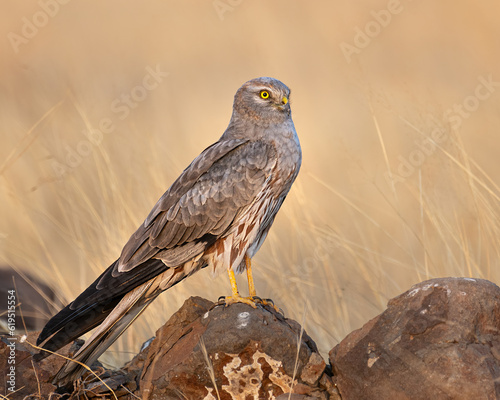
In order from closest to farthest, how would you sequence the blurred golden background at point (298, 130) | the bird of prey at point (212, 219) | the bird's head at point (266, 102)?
the bird of prey at point (212, 219) → the bird's head at point (266, 102) → the blurred golden background at point (298, 130)

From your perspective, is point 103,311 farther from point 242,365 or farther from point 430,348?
point 430,348

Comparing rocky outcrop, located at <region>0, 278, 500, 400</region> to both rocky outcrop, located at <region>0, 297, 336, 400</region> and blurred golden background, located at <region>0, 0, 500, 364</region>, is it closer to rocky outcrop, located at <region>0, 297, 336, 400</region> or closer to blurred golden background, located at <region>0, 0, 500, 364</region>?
rocky outcrop, located at <region>0, 297, 336, 400</region>

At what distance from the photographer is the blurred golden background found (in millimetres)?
6879

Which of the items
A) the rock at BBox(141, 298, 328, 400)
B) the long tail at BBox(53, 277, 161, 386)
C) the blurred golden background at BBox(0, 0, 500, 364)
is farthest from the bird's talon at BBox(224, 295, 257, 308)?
the blurred golden background at BBox(0, 0, 500, 364)

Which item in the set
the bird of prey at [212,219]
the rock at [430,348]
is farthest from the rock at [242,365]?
the bird of prey at [212,219]

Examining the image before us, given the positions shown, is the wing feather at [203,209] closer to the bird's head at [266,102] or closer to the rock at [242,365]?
the bird's head at [266,102]

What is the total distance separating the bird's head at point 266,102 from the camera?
18.6ft

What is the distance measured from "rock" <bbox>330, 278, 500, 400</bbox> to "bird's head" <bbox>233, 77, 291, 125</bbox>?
195cm

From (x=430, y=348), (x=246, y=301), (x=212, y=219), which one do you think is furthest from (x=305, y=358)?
(x=212, y=219)

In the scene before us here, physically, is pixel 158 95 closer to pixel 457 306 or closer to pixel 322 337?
pixel 322 337

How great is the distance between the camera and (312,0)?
1451cm

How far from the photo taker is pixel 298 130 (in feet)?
35.7

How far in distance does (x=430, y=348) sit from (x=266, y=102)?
2.41 metres

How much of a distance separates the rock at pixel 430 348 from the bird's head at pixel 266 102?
6.38ft
